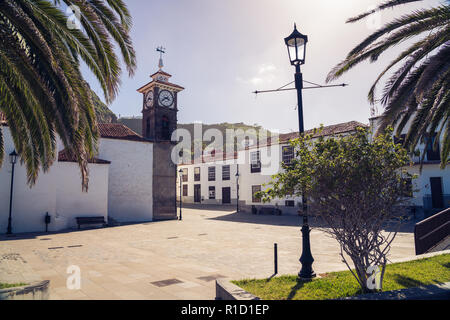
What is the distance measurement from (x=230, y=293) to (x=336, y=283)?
7.34 feet

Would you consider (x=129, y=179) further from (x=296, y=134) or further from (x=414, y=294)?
(x=414, y=294)

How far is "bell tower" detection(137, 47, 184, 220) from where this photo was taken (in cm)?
2406

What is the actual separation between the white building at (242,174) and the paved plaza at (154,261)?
836 centimetres

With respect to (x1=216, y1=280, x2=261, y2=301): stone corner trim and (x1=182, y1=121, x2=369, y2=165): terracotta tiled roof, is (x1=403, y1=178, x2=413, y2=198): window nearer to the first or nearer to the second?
(x1=216, y1=280, x2=261, y2=301): stone corner trim

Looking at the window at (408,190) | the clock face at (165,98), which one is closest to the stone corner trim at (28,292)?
the window at (408,190)

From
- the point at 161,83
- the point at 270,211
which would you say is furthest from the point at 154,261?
the point at 270,211

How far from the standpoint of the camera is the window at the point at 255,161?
30.3 metres

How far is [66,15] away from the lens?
5785mm

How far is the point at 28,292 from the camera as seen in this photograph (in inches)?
177

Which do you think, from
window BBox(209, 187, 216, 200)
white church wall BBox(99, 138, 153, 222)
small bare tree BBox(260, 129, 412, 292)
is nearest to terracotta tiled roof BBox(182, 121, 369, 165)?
window BBox(209, 187, 216, 200)

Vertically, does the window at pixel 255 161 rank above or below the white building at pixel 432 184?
above

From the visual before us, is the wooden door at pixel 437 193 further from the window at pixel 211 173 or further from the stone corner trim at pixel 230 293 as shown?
the window at pixel 211 173

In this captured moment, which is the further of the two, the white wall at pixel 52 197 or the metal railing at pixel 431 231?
the white wall at pixel 52 197
